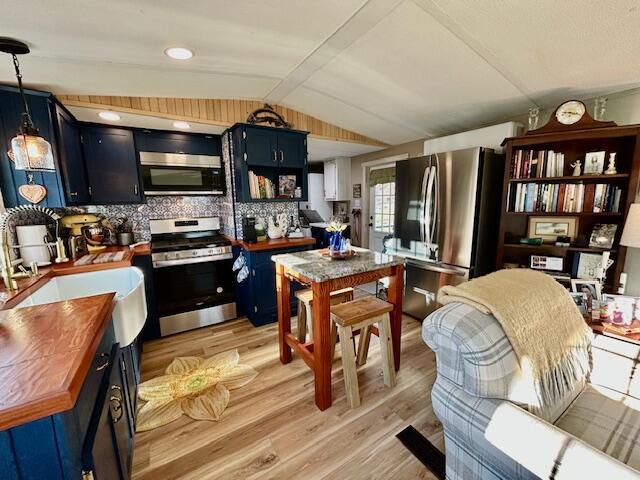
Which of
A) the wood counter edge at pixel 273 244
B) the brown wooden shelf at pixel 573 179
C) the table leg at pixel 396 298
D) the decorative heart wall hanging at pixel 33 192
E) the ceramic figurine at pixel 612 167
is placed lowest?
the table leg at pixel 396 298

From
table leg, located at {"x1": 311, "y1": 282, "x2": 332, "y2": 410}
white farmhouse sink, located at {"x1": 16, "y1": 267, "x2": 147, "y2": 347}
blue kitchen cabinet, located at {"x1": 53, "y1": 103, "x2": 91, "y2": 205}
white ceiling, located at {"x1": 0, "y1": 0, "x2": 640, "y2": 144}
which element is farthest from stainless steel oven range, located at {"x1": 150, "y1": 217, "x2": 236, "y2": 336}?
table leg, located at {"x1": 311, "y1": 282, "x2": 332, "y2": 410}

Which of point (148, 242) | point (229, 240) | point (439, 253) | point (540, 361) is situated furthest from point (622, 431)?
point (148, 242)

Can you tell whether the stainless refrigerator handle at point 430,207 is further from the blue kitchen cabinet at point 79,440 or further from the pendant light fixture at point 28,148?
the pendant light fixture at point 28,148

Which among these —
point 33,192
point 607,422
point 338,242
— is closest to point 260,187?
point 338,242

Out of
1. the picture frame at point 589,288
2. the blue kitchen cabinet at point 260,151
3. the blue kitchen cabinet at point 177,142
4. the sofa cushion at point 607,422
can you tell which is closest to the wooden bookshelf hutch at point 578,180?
the picture frame at point 589,288

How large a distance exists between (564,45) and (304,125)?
7.92 feet

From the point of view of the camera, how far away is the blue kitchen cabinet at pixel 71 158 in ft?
6.86

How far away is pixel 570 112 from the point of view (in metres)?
2.13

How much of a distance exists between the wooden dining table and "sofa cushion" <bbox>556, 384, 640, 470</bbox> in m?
1.03

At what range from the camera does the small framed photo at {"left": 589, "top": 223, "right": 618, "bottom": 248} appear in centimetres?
218

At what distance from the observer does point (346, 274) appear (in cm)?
171

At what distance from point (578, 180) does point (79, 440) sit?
3.47 m

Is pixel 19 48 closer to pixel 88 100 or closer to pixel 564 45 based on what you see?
pixel 88 100

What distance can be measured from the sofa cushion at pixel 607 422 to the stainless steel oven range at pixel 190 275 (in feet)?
9.53
